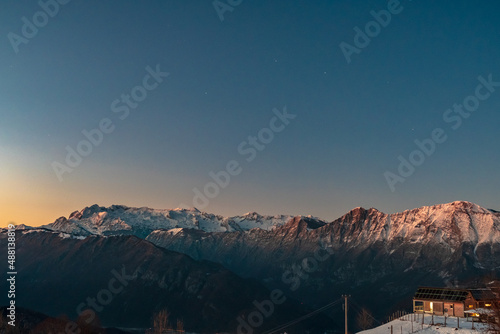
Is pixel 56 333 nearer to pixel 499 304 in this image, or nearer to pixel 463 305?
pixel 463 305

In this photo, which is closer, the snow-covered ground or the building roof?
the snow-covered ground

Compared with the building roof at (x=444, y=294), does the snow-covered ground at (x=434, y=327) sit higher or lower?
lower

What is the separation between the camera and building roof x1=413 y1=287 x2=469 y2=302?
123519 mm

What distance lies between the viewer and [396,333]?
11025 centimetres

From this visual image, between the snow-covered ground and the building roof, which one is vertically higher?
the building roof

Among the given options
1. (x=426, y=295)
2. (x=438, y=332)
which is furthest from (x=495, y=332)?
(x=426, y=295)

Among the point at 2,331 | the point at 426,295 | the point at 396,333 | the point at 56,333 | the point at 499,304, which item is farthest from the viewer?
the point at 56,333

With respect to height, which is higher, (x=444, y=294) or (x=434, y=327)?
(x=444, y=294)

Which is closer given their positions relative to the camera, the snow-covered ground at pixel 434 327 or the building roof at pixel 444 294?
the snow-covered ground at pixel 434 327

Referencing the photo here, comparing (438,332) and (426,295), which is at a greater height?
(426,295)

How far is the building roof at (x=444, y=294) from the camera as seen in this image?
124 m

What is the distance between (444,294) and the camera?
128m

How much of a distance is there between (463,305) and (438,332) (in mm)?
22281

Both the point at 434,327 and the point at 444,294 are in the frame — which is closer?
the point at 434,327
